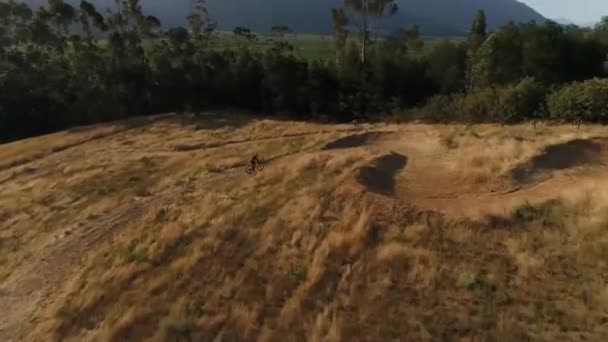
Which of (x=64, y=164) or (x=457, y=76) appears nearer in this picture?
(x=64, y=164)

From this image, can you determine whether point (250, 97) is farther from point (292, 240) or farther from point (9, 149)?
point (292, 240)

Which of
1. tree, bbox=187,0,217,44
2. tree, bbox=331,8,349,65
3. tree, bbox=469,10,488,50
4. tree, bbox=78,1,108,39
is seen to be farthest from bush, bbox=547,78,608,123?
tree, bbox=78,1,108,39

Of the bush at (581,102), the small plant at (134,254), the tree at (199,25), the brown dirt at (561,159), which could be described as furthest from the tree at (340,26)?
the small plant at (134,254)

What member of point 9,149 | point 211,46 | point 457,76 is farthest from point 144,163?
point 211,46

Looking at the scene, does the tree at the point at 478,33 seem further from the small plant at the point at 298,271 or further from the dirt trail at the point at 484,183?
the small plant at the point at 298,271

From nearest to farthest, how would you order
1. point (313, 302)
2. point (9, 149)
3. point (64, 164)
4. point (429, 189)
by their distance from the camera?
point (313, 302) < point (429, 189) < point (64, 164) < point (9, 149)

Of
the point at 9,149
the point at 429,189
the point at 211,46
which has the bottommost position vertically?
the point at 9,149
